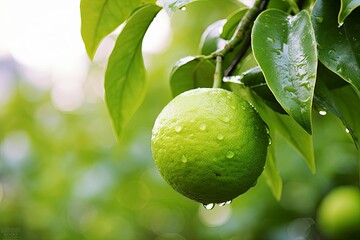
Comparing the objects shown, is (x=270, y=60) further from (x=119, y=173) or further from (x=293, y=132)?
→ (x=119, y=173)

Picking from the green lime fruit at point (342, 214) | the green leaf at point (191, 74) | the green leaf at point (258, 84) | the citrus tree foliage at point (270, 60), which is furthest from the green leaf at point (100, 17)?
the green lime fruit at point (342, 214)

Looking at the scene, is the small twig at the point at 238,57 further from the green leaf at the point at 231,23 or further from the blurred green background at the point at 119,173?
A: the blurred green background at the point at 119,173

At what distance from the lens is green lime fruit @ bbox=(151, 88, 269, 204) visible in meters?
0.77

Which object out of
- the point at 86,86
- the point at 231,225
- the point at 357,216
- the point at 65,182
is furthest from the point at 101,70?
the point at 357,216

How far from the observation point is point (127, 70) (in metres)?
1.08

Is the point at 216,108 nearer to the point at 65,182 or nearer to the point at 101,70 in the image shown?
the point at 65,182

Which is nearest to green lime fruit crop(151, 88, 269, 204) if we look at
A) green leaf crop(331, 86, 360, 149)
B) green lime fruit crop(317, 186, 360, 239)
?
green leaf crop(331, 86, 360, 149)

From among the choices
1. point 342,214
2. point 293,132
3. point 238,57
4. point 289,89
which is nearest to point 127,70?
point 238,57

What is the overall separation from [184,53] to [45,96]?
0.94 meters

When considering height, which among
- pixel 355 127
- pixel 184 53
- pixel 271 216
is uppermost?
pixel 355 127

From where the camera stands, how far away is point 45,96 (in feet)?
10.8

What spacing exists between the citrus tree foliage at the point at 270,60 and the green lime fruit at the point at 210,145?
70 millimetres

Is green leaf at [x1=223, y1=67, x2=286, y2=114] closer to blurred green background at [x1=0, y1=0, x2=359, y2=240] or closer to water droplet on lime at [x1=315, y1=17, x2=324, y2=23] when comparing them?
water droplet on lime at [x1=315, y1=17, x2=324, y2=23]

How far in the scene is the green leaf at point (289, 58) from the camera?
684 millimetres
